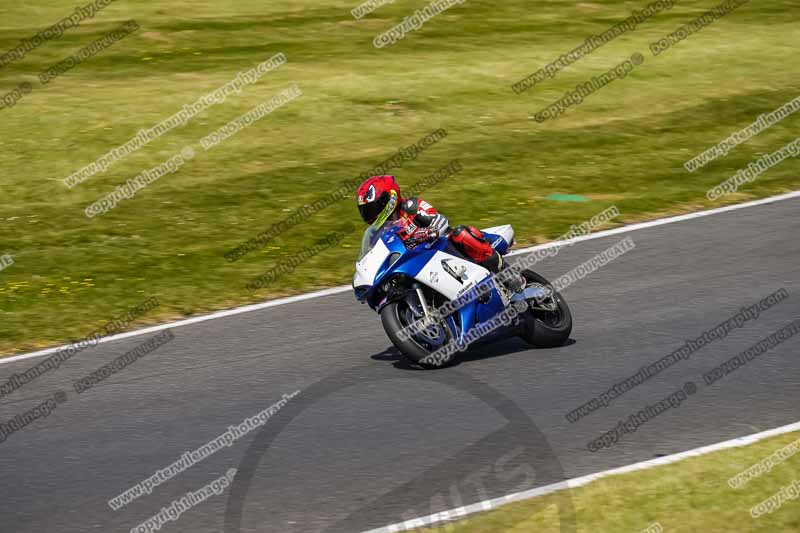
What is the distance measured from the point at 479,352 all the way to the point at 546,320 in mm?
691

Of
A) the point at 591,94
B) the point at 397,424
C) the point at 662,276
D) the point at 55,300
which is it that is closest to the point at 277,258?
the point at 55,300

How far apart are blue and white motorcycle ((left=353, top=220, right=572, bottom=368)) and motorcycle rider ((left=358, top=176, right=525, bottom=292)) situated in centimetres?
7

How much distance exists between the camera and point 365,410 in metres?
9.37

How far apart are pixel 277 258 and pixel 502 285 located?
4.84 metres

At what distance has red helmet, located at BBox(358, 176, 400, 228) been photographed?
9.77 metres

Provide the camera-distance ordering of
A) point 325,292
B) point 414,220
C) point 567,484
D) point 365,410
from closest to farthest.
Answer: point 567,484 < point 365,410 < point 414,220 < point 325,292

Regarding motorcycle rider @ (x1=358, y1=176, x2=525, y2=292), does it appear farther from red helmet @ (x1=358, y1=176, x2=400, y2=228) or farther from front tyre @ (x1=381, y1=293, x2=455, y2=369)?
front tyre @ (x1=381, y1=293, x2=455, y2=369)

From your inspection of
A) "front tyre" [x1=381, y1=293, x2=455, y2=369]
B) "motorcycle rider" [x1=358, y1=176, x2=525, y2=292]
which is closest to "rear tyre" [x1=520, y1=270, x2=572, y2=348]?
"motorcycle rider" [x1=358, y1=176, x2=525, y2=292]

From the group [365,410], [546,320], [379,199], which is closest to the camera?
[365,410]

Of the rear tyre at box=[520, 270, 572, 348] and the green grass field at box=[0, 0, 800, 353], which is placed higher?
the rear tyre at box=[520, 270, 572, 348]

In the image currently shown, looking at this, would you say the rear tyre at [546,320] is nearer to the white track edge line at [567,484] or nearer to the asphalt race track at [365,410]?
the asphalt race track at [365,410]

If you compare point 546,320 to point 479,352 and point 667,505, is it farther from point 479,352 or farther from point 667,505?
point 667,505

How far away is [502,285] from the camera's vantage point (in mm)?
10312

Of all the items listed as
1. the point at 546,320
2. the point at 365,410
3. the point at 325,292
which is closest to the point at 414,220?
the point at 546,320
